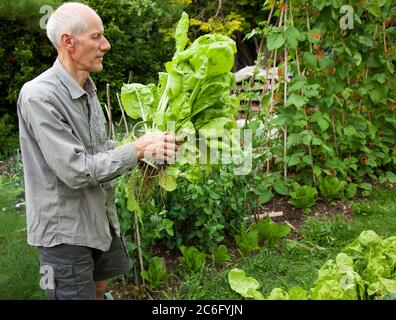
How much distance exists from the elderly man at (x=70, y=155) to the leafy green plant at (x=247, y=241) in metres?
1.53

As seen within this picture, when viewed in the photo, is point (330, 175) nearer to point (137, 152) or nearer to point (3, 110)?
point (137, 152)

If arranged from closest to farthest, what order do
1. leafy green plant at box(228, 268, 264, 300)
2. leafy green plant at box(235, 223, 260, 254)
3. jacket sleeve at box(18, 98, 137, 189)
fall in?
jacket sleeve at box(18, 98, 137, 189) → leafy green plant at box(228, 268, 264, 300) → leafy green plant at box(235, 223, 260, 254)

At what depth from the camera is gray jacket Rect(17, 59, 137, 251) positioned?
2318 mm

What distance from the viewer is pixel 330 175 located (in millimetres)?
4965

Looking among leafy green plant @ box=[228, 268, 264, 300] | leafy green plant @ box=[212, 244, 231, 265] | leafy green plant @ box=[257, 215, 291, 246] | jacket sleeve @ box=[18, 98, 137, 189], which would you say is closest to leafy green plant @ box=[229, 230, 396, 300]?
leafy green plant @ box=[228, 268, 264, 300]

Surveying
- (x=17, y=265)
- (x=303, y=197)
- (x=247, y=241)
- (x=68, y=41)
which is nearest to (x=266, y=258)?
(x=247, y=241)

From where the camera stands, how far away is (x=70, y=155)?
2.30 m

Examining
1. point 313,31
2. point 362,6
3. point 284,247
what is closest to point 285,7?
point 313,31

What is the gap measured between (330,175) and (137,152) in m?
2.90

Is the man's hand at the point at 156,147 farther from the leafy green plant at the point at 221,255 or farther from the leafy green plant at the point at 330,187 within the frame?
the leafy green plant at the point at 330,187

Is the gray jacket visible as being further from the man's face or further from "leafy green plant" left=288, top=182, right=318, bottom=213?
"leafy green plant" left=288, top=182, right=318, bottom=213

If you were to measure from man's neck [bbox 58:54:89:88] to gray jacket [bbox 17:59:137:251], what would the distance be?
0.08 ft

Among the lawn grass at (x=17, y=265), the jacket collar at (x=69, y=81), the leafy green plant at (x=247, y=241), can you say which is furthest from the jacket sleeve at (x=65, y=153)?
the leafy green plant at (x=247, y=241)

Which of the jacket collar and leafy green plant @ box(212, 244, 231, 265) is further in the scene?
leafy green plant @ box(212, 244, 231, 265)
